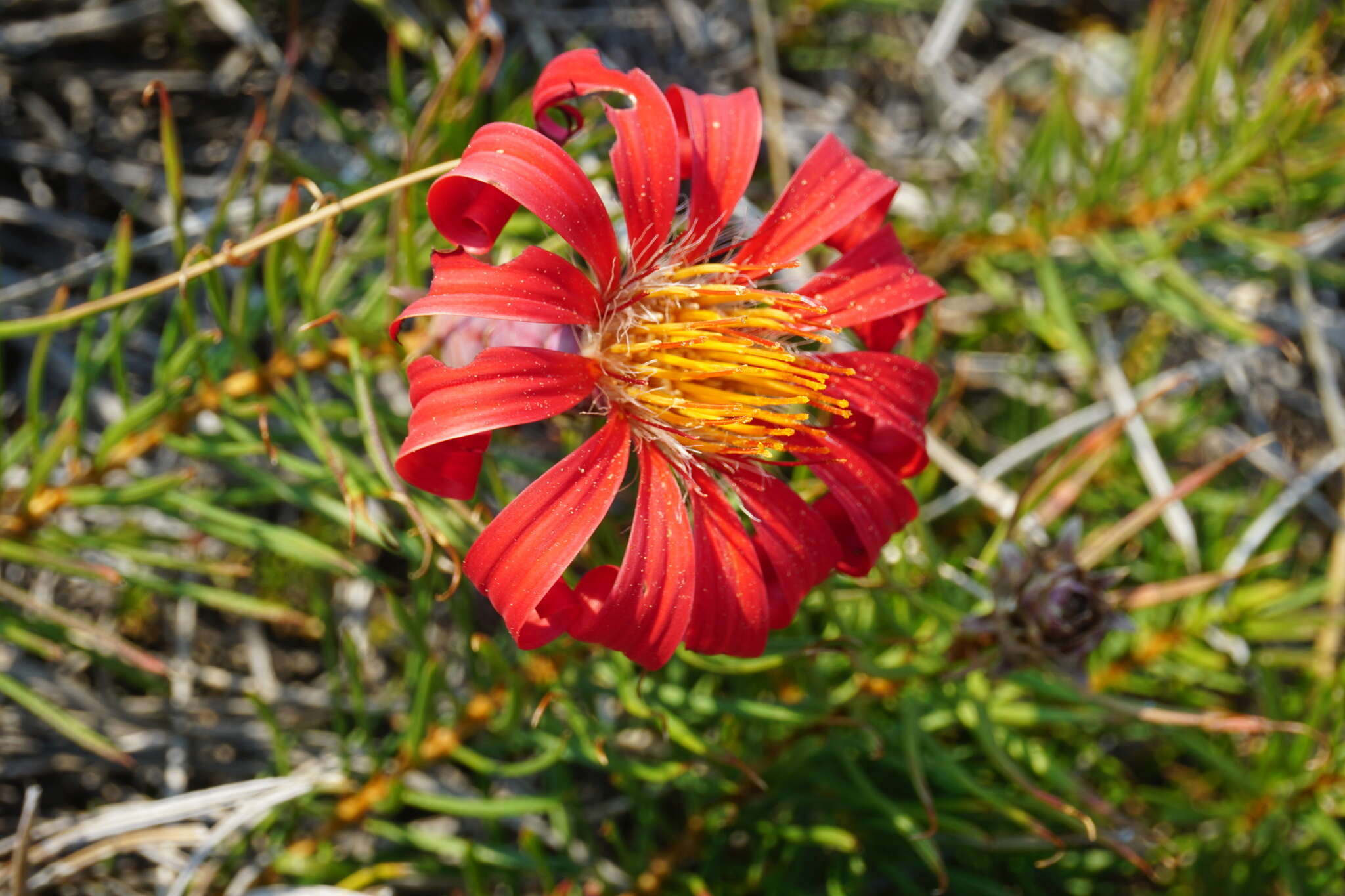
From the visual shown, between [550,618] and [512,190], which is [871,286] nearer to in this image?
[512,190]

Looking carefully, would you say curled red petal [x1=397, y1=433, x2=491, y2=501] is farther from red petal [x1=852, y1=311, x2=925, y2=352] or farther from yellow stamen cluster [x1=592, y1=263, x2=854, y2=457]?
red petal [x1=852, y1=311, x2=925, y2=352]

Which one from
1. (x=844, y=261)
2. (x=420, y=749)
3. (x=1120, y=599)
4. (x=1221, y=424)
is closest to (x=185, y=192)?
(x=420, y=749)

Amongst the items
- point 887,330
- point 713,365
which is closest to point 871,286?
point 887,330

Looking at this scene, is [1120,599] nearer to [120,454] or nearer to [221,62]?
[120,454]

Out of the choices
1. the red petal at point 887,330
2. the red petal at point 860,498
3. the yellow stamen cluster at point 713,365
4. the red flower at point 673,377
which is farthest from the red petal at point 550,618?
the red petal at point 887,330

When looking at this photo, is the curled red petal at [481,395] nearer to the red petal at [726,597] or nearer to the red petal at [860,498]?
the red petal at [726,597]

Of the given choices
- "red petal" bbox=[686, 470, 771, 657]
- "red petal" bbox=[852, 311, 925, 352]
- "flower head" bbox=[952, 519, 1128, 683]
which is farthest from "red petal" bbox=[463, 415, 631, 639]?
"flower head" bbox=[952, 519, 1128, 683]
